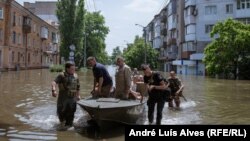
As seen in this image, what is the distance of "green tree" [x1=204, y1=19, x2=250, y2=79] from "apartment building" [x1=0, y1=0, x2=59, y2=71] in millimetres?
26328

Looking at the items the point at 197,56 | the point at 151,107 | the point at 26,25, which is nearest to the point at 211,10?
the point at 197,56

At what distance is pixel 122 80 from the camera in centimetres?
1272

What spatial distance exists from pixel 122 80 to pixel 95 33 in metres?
79.6

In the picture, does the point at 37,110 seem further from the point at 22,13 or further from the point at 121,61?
the point at 22,13

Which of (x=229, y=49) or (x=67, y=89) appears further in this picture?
(x=229, y=49)

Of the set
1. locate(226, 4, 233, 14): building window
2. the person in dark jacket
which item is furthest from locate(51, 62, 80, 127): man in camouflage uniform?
locate(226, 4, 233, 14): building window

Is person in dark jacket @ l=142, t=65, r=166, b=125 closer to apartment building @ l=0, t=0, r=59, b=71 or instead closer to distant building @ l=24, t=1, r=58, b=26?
apartment building @ l=0, t=0, r=59, b=71

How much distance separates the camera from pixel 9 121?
1335 centimetres

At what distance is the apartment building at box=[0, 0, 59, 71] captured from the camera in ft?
188

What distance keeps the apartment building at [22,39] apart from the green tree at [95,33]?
26.5ft

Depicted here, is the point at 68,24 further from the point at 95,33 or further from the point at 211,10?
the point at 95,33

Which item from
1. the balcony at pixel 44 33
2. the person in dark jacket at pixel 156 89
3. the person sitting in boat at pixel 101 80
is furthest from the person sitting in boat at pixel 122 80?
the balcony at pixel 44 33

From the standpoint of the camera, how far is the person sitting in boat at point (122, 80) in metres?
12.6

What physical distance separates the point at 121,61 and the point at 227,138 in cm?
519
